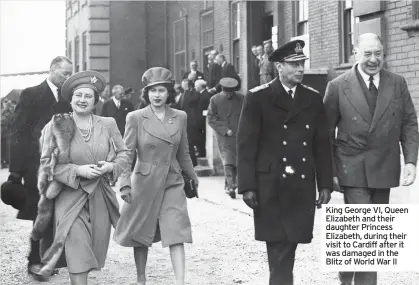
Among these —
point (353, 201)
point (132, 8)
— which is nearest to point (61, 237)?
point (353, 201)

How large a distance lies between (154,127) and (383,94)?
6.80 ft

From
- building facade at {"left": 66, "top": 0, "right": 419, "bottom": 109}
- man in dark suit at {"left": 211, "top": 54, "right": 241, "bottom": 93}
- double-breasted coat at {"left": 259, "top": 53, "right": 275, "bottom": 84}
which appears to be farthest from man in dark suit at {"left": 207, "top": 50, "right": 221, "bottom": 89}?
double-breasted coat at {"left": 259, "top": 53, "right": 275, "bottom": 84}

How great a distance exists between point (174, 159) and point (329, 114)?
1533 millimetres

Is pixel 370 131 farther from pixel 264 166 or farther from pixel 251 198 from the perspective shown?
pixel 251 198

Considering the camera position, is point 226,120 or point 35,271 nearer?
point 35,271

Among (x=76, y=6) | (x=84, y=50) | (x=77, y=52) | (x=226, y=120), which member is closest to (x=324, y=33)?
(x=226, y=120)

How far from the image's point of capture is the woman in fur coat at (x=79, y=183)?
6.49 meters

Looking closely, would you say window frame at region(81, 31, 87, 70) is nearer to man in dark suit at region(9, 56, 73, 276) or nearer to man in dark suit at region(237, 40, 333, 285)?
man in dark suit at region(9, 56, 73, 276)

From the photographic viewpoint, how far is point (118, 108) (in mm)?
20719

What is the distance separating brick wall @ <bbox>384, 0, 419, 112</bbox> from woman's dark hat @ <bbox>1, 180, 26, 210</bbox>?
658 cm

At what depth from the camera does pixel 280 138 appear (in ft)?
20.8

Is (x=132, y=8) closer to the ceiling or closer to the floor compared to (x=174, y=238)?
closer to the ceiling

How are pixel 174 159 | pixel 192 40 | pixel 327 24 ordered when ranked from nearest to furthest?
pixel 174 159, pixel 327 24, pixel 192 40

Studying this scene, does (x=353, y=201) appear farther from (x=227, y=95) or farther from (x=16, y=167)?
(x=227, y=95)
